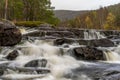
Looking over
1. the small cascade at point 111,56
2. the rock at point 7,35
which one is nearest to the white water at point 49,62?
the rock at point 7,35

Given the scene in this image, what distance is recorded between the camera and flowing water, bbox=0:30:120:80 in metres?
13.6

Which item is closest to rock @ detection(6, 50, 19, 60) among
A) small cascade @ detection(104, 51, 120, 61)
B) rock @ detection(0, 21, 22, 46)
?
rock @ detection(0, 21, 22, 46)

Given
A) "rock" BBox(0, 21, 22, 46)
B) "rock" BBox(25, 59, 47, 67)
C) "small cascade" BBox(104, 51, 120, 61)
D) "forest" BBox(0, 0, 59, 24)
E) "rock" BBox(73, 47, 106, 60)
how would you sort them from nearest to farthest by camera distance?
1. "rock" BBox(25, 59, 47, 67)
2. "rock" BBox(73, 47, 106, 60)
3. "small cascade" BBox(104, 51, 120, 61)
4. "rock" BBox(0, 21, 22, 46)
5. "forest" BBox(0, 0, 59, 24)

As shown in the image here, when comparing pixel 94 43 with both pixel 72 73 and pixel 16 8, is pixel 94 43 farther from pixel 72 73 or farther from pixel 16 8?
pixel 16 8

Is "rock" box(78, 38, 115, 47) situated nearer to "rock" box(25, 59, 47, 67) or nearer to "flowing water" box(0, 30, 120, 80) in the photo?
"flowing water" box(0, 30, 120, 80)

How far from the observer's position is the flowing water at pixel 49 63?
13.6 metres

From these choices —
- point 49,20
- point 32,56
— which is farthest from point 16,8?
point 32,56

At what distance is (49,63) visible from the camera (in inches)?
619

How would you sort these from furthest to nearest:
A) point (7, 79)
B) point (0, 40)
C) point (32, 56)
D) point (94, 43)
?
point (94, 43), point (0, 40), point (32, 56), point (7, 79)

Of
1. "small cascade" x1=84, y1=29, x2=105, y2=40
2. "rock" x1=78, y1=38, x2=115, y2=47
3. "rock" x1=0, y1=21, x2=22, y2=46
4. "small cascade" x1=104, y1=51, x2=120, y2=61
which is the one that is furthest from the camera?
"small cascade" x1=84, y1=29, x2=105, y2=40

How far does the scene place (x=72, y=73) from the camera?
1435 cm

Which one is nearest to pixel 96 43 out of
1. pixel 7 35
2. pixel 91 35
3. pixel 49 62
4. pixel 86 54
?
pixel 86 54

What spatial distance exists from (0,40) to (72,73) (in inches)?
340

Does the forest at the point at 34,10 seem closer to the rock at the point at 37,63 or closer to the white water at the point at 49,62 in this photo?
the white water at the point at 49,62
